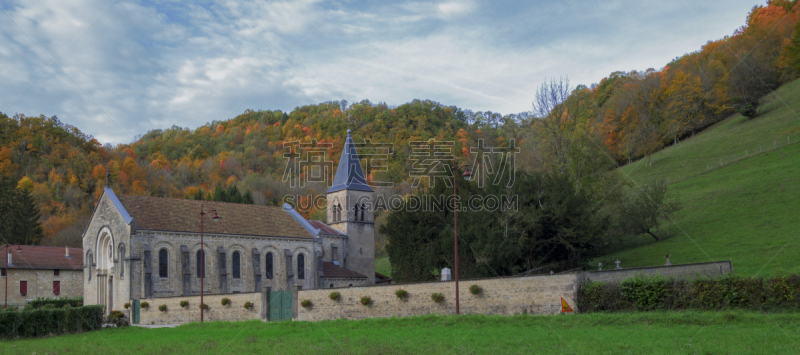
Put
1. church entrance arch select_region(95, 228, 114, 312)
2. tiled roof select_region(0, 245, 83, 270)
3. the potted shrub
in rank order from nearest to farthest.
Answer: the potted shrub, church entrance arch select_region(95, 228, 114, 312), tiled roof select_region(0, 245, 83, 270)

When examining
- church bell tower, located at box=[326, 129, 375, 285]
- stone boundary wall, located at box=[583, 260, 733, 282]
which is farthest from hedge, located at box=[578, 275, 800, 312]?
church bell tower, located at box=[326, 129, 375, 285]

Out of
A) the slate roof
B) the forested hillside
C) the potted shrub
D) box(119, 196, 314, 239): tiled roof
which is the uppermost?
the forested hillside

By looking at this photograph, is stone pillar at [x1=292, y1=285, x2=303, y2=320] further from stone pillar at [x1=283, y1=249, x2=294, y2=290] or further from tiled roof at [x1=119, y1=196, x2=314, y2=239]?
stone pillar at [x1=283, y1=249, x2=294, y2=290]

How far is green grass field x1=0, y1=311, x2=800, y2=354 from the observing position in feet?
43.0

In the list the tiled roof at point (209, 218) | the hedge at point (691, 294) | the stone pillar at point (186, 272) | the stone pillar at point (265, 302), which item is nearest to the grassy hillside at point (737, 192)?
the hedge at point (691, 294)

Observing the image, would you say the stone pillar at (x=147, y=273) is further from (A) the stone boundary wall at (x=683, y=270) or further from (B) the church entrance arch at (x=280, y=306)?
(A) the stone boundary wall at (x=683, y=270)

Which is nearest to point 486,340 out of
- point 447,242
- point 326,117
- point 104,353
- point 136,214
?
point 104,353

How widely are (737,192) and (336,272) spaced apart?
115 feet

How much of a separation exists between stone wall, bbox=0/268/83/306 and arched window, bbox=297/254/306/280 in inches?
917

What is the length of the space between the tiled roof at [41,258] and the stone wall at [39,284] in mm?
467

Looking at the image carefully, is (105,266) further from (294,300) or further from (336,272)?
(294,300)

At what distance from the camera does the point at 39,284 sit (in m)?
51.4

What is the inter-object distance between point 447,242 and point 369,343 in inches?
1020

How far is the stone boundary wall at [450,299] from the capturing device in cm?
2152
